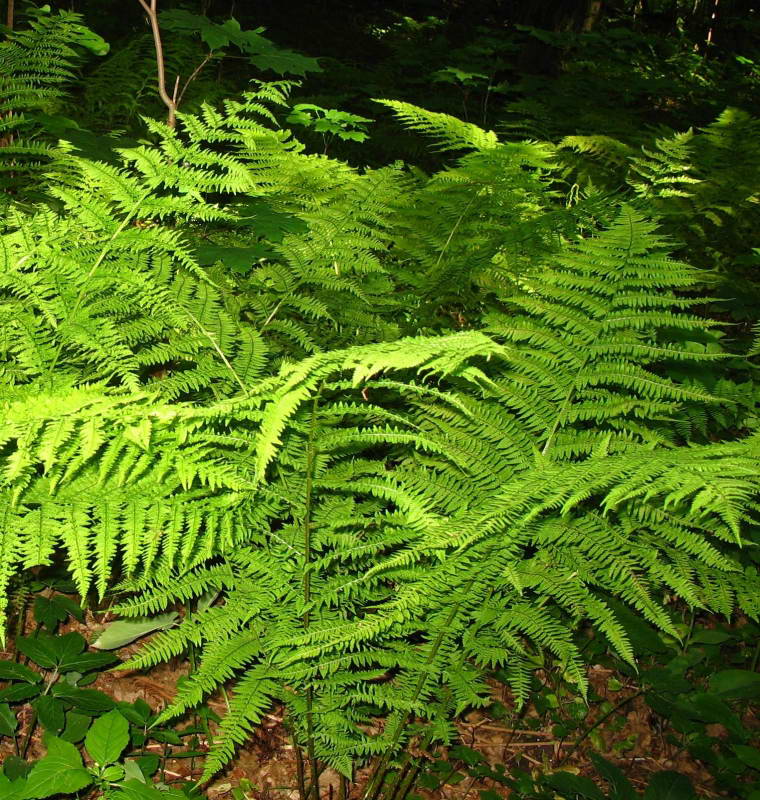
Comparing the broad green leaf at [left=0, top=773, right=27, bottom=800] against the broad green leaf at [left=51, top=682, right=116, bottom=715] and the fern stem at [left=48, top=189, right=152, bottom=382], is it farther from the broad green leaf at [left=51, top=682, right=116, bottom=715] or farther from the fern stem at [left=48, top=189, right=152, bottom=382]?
the fern stem at [left=48, top=189, right=152, bottom=382]

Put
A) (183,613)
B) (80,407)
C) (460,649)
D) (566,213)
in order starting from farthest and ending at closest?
(566,213), (183,613), (460,649), (80,407)

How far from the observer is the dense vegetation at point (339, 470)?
1.38m

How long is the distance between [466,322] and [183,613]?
165 centimetres

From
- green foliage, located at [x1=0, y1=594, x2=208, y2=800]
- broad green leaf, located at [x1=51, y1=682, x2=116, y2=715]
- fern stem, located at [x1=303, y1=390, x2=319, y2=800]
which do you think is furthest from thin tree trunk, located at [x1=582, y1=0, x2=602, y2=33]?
broad green leaf, located at [x1=51, y1=682, x2=116, y2=715]

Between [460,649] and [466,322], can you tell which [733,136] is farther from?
[460,649]

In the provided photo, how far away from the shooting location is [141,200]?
1.59m

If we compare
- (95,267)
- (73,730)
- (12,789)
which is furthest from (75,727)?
(95,267)

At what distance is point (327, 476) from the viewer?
1.76 meters

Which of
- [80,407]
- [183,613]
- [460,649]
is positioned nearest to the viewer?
[80,407]

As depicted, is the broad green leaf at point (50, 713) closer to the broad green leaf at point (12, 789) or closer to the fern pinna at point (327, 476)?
the broad green leaf at point (12, 789)

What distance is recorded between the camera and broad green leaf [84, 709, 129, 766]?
154 cm

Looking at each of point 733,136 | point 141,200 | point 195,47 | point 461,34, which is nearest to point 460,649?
point 141,200

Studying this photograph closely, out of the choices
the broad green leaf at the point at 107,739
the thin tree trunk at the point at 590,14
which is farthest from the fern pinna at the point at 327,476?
the thin tree trunk at the point at 590,14

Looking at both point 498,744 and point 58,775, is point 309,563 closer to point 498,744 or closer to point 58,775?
point 58,775
